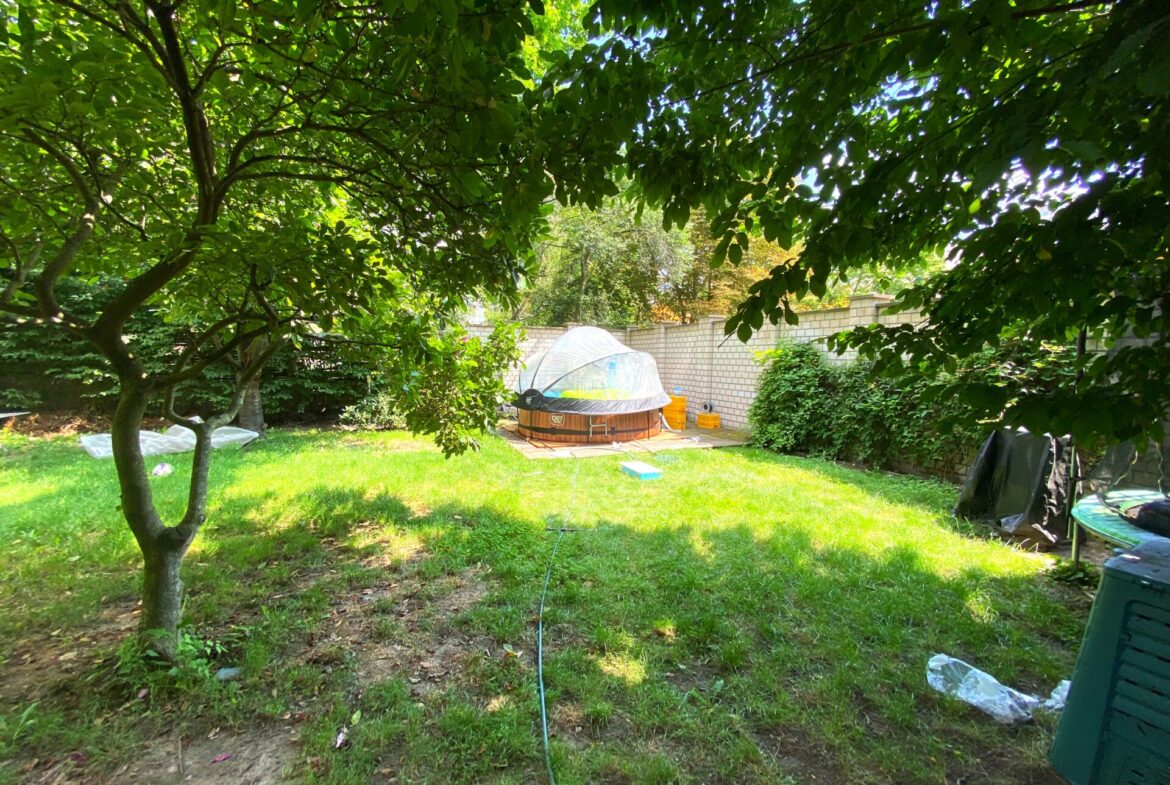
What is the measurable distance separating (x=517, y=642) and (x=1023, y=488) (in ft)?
14.3

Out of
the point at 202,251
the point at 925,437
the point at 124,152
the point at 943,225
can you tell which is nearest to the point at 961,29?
the point at 943,225

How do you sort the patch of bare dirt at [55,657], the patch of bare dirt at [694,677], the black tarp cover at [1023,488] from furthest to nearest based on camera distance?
the black tarp cover at [1023,488] < the patch of bare dirt at [694,677] < the patch of bare dirt at [55,657]

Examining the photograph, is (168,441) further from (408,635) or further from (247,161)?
(247,161)

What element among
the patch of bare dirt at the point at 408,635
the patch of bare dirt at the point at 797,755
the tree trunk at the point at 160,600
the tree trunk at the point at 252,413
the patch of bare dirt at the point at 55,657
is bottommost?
the patch of bare dirt at the point at 797,755

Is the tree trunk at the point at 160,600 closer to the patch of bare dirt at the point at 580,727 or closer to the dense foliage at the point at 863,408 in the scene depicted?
the patch of bare dirt at the point at 580,727

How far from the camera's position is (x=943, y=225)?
2.08m

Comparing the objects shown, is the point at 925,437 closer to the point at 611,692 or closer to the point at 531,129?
the point at 611,692

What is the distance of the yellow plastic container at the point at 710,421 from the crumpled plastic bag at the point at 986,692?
755cm

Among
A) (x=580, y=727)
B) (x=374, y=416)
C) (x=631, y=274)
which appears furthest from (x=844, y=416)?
(x=631, y=274)

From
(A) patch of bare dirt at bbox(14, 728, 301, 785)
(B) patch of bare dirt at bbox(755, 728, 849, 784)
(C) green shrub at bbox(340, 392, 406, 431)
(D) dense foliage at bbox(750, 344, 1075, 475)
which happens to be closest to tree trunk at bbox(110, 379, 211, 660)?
(A) patch of bare dirt at bbox(14, 728, 301, 785)

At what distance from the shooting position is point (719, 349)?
9133 mm

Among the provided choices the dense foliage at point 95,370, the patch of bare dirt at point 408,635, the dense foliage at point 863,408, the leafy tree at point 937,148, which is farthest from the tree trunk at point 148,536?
the dense foliage at point 95,370

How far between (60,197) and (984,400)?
11.7 ft

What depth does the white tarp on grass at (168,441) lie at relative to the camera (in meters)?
6.02
